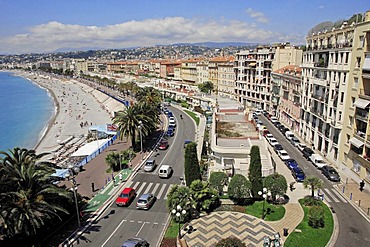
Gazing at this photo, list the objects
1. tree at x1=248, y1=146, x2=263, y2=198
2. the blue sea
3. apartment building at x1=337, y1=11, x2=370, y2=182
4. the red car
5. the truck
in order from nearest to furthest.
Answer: tree at x1=248, y1=146, x2=263, y2=198 < apartment building at x1=337, y1=11, x2=370, y2=182 < the truck < the red car < the blue sea

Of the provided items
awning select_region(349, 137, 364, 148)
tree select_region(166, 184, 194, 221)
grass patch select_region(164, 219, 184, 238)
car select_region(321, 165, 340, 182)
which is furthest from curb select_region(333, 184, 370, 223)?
grass patch select_region(164, 219, 184, 238)

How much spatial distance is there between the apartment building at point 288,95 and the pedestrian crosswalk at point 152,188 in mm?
34686

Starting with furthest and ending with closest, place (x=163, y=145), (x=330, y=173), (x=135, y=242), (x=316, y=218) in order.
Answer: (x=163, y=145) → (x=330, y=173) → (x=316, y=218) → (x=135, y=242)

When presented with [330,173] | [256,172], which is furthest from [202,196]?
[330,173]

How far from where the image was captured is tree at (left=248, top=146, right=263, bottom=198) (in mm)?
27781

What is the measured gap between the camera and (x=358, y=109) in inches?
1375

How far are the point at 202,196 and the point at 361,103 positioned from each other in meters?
22.7

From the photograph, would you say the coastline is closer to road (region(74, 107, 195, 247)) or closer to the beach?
the beach

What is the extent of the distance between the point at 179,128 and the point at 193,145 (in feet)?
111

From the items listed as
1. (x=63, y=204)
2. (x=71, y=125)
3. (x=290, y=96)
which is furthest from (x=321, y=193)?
(x=71, y=125)

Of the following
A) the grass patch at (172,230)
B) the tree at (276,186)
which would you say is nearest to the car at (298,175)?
the tree at (276,186)

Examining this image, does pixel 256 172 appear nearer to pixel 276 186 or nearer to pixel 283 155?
pixel 276 186

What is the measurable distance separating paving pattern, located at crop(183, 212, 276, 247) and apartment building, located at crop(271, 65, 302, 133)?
37.2m

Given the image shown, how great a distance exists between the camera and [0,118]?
10275cm
